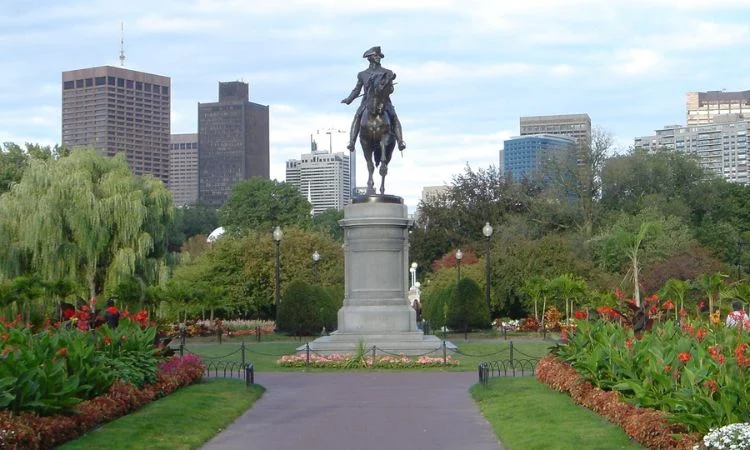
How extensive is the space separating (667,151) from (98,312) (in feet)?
211

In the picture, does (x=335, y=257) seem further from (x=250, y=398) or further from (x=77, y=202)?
(x=250, y=398)

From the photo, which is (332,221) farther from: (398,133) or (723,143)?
(398,133)

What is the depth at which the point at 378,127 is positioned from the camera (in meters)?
32.0

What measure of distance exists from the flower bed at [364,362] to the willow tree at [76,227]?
1903cm

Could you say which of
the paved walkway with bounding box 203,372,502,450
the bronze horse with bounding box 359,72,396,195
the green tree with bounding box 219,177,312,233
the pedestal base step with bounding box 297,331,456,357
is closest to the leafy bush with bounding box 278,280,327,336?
the bronze horse with bounding box 359,72,396,195

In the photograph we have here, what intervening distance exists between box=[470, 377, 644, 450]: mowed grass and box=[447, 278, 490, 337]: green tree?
23.1 m

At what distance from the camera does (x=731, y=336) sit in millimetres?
15859

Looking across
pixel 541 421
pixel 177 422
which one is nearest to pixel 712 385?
pixel 541 421

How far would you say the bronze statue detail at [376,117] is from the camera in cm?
3155

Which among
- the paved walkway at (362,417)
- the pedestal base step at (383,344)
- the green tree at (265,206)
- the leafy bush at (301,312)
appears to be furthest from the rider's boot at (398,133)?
the green tree at (265,206)

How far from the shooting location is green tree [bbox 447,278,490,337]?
45344mm

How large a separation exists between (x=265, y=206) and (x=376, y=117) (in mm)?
71481

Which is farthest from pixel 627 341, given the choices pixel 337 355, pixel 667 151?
pixel 667 151

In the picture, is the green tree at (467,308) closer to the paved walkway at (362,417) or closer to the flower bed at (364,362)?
the flower bed at (364,362)
